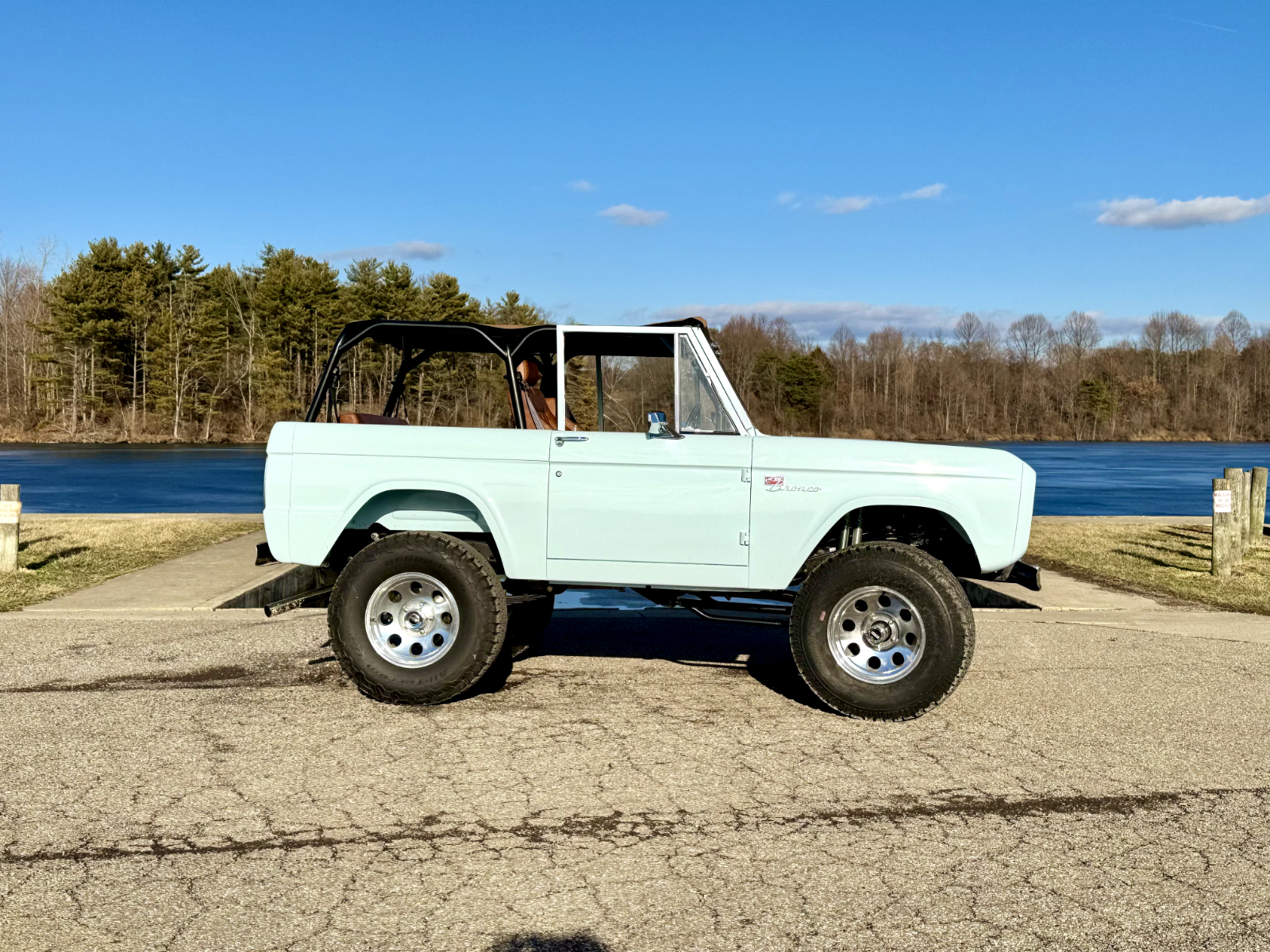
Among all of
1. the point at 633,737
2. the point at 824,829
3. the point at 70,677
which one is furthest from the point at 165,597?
the point at 824,829

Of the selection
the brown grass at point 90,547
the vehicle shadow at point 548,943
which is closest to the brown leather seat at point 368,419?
the vehicle shadow at point 548,943

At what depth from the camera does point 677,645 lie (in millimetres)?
8703

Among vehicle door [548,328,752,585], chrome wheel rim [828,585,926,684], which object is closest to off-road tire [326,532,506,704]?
vehicle door [548,328,752,585]

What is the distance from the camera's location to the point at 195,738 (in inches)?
233

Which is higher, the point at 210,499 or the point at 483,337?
the point at 483,337

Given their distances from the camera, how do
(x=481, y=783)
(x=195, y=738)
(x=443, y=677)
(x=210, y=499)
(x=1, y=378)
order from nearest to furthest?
(x=481, y=783) < (x=195, y=738) < (x=443, y=677) < (x=210, y=499) < (x=1, y=378)

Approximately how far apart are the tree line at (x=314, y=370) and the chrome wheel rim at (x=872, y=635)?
33977mm

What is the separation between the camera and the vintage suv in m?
6.35

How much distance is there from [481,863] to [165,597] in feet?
24.4

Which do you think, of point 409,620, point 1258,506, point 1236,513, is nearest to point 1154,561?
point 1236,513

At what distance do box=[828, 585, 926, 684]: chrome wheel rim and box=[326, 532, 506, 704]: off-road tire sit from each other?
1900mm

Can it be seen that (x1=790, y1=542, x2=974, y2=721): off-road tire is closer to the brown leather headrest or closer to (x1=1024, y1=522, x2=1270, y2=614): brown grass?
the brown leather headrest

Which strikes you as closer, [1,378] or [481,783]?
[481,783]

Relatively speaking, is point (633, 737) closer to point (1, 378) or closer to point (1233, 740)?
point (1233, 740)
